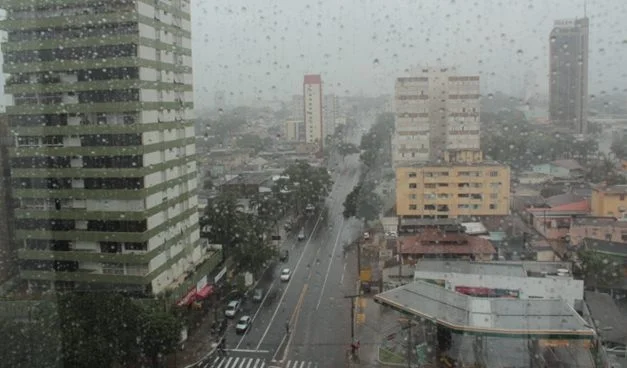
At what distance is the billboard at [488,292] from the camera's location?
4.94m

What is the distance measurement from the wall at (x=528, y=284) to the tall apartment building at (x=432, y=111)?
17.4 feet

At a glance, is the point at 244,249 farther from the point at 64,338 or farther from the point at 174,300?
the point at 64,338

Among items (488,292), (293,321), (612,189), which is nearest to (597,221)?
(612,189)

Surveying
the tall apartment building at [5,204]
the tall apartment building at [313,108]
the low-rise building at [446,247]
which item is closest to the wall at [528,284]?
the low-rise building at [446,247]

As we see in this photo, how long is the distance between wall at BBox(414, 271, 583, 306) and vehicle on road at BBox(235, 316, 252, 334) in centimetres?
173

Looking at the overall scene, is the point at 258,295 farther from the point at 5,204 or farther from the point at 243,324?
the point at 5,204

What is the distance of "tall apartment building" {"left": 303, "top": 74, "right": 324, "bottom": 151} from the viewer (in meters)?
17.7

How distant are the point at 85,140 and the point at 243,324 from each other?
2.08 m

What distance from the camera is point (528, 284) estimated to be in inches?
195

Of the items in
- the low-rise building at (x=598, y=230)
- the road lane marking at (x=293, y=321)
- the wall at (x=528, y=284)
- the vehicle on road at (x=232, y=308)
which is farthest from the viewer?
the low-rise building at (x=598, y=230)

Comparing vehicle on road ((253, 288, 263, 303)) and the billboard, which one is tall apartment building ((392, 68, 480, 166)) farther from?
the billboard

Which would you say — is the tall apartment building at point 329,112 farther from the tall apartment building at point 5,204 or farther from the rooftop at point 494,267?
the tall apartment building at point 5,204

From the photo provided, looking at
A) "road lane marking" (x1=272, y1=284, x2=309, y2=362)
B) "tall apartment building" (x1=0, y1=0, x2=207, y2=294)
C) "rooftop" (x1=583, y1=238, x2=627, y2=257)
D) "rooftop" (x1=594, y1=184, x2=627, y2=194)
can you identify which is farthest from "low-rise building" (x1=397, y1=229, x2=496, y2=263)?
"tall apartment building" (x1=0, y1=0, x2=207, y2=294)

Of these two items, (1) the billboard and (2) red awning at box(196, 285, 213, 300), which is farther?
(2) red awning at box(196, 285, 213, 300)
